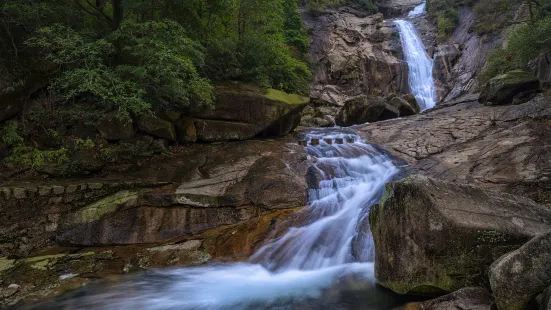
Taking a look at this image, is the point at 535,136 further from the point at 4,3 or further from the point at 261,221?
the point at 4,3

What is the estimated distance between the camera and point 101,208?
23.3 feet

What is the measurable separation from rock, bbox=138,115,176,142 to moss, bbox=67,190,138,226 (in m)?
2.39

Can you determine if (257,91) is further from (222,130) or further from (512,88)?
(512,88)

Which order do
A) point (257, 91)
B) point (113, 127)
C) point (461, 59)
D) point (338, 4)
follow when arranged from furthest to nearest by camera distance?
point (338, 4) < point (461, 59) < point (257, 91) < point (113, 127)

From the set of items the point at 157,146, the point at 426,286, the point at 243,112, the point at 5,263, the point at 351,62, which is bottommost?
the point at 426,286

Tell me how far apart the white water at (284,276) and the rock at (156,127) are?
4589mm

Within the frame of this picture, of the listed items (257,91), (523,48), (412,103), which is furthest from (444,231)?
(412,103)

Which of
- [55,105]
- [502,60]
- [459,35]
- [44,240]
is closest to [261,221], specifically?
[44,240]

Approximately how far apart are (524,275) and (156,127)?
8742 mm

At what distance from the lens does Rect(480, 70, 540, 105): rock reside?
43.1 ft

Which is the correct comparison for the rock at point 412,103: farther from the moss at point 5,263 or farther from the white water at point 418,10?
the white water at point 418,10

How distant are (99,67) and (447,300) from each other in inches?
325

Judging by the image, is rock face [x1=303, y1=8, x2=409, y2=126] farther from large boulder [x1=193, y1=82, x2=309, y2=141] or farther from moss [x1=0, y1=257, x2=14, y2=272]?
moss [x1=0, y1=257, x2=14, y2=272]

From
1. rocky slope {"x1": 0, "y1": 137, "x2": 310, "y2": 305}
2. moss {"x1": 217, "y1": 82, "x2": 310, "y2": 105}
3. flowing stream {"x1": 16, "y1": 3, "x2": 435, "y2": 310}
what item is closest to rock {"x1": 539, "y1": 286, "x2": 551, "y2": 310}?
flowing stream {"x1": 16, "y1": 3, "x2": 435, "y2": 310}
